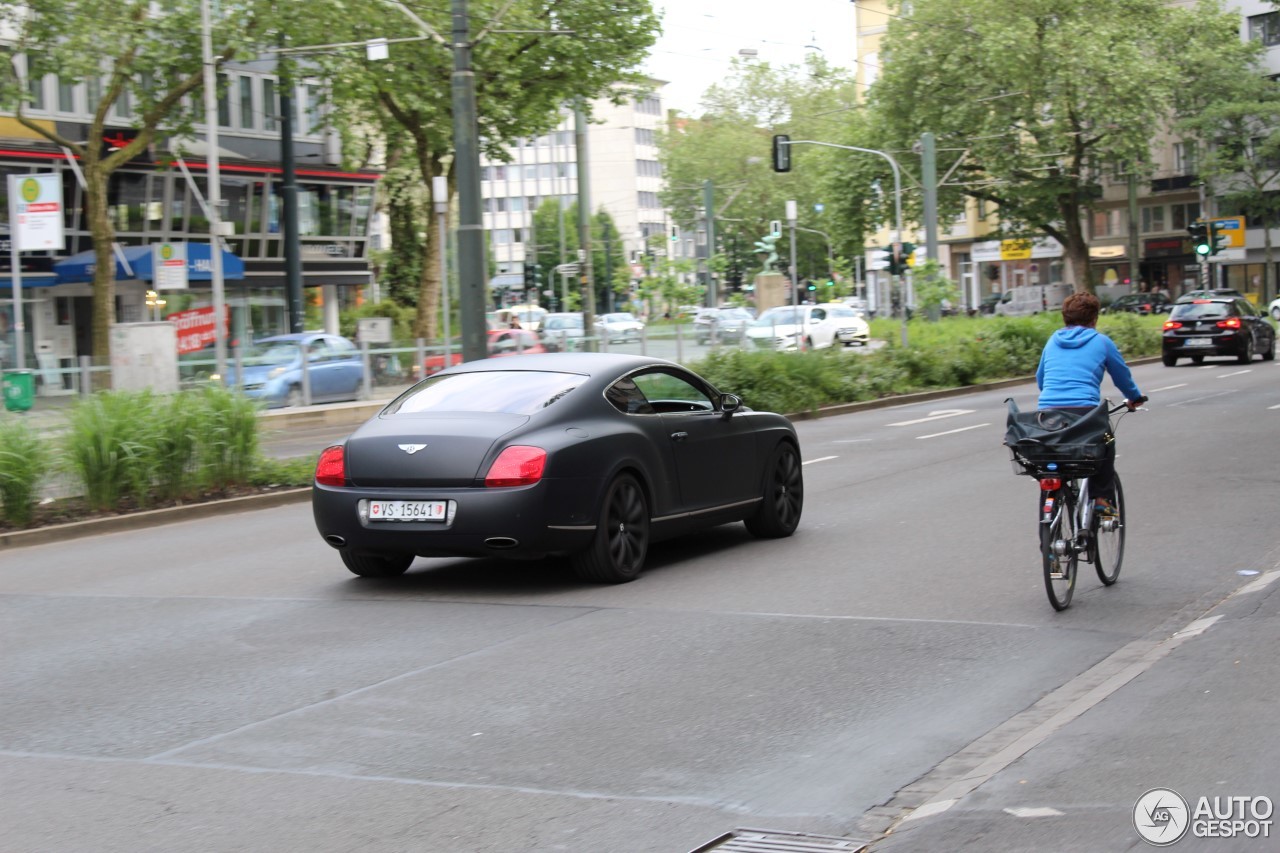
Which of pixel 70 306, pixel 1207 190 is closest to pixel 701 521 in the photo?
pixel 70 306

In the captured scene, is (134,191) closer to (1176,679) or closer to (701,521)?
(701,521)

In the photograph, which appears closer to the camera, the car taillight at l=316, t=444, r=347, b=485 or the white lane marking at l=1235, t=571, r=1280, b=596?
the white lane marking at l=1235, t=571, r=1280, b=596

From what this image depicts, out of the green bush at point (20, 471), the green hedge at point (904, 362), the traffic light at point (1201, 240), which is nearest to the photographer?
the green bush at point (20, 471)

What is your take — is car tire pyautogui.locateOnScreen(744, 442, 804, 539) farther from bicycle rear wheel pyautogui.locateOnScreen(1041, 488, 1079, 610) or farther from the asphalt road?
bicycle rear wheel pyautogui.locateOnScreen(1041, 488, 1079, 610)

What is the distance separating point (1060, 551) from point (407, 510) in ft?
11.6

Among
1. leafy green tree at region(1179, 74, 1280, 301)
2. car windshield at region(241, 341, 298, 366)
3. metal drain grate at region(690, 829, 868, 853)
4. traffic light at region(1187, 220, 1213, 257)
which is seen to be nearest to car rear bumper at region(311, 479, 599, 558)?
metal drain grate at region(690, 829, 868, 853)

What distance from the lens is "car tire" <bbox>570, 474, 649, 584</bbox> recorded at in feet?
29.8

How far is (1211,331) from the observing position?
36094 mm

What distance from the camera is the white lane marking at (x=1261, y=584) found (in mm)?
8484

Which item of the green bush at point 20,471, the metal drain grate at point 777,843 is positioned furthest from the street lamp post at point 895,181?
the metal drain grate at point 777,843

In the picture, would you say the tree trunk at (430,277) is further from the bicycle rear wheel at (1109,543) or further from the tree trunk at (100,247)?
the bicycle rear wheel at (1109,543)

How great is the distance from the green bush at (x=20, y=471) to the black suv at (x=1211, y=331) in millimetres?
29083

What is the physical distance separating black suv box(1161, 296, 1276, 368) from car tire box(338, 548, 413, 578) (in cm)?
2989

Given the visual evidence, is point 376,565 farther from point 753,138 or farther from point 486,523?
point 753,138
